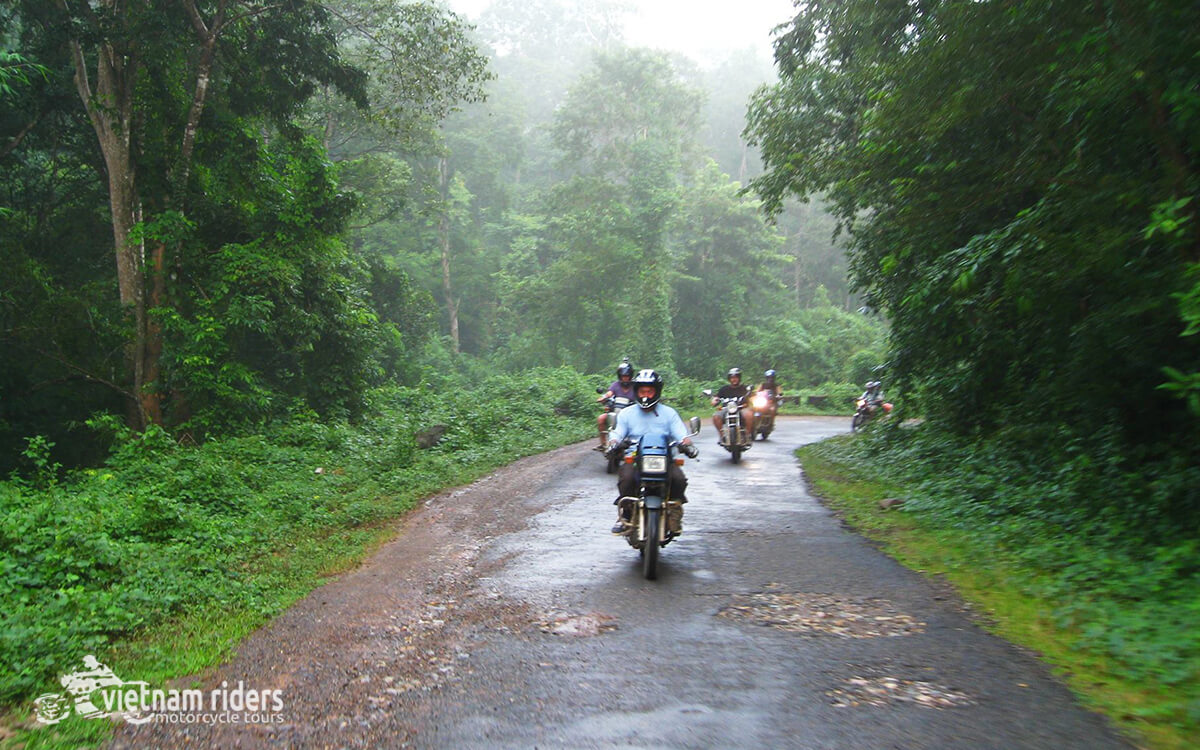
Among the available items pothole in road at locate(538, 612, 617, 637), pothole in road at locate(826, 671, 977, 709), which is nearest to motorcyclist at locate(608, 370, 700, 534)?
pothole in road at locate(538, 612, 617, 637)

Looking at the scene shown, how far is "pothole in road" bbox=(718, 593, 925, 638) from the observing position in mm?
5270

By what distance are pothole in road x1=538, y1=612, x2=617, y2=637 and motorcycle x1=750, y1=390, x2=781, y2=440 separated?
13.0m

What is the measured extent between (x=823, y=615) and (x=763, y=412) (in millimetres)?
13616

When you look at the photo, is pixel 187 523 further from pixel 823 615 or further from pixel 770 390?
pixel 770 390

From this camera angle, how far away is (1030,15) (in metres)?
7.34

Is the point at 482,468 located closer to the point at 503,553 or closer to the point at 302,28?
the point at 503,553

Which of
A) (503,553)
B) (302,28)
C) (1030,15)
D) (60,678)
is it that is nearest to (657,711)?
(60,678)

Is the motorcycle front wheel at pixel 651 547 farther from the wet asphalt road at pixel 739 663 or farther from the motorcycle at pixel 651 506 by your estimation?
the wet asphalt road at pixel 739 663

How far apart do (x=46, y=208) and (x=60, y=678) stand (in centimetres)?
1629

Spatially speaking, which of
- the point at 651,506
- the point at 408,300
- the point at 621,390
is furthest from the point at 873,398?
the point at 408,300

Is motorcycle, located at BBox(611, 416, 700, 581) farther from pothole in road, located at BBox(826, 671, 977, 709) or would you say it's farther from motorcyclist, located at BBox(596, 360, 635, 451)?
motorcyclist, located at BBox(596, 360, 635, 451)

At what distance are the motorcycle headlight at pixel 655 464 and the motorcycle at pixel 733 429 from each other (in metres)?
7.75

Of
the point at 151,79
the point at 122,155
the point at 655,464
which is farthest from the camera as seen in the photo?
the point at 151,79

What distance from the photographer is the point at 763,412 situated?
1903 centimetres
